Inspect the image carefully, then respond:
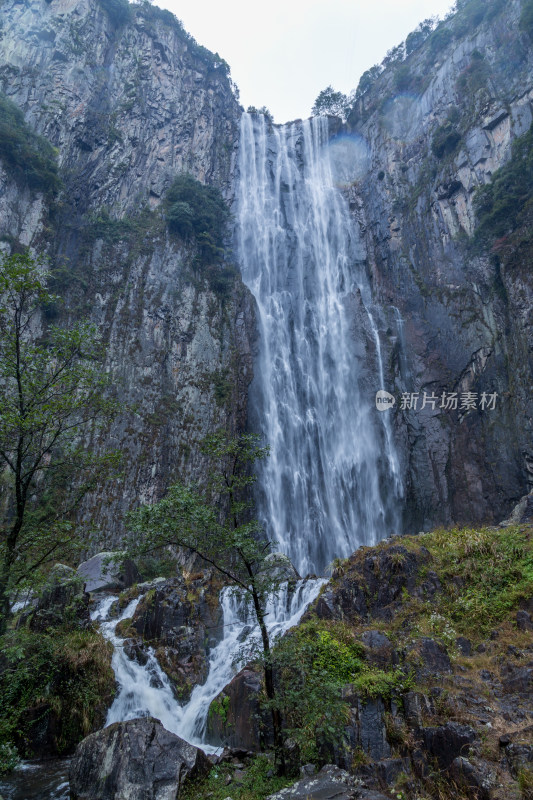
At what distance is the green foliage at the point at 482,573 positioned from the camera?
8648 mm

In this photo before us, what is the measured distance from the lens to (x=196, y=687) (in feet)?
35.7

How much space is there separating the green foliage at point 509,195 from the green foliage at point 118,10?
89.1 feet

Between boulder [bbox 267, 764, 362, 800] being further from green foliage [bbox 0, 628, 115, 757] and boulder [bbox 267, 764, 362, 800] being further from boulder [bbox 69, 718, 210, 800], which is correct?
green foliage [bbox 0, 628, 115, 757]

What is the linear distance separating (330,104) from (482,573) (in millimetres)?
39594

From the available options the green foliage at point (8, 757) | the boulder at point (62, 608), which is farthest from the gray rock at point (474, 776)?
the boulder at point (62, 608)

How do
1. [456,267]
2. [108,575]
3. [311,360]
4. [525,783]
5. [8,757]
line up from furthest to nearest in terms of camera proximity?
[311,360] < [456,267] < [108,575] < [8,757] < [525,783]

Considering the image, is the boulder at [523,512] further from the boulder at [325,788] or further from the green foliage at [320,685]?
the boulder at [325,788]

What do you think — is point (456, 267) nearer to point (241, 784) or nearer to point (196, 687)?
point (196, 687)

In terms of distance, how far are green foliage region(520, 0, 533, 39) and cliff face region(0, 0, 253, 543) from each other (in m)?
18.4

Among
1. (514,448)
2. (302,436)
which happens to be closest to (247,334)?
(302,436)

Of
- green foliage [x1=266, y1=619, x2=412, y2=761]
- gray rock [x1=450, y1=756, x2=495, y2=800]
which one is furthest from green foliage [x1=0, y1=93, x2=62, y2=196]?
gray rock [x1=450, y1=756, x2=495, y2=800]

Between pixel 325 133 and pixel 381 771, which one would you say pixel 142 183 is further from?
pixel 381 771

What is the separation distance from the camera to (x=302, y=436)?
915 inches

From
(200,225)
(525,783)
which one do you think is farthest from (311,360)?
(525,783)
